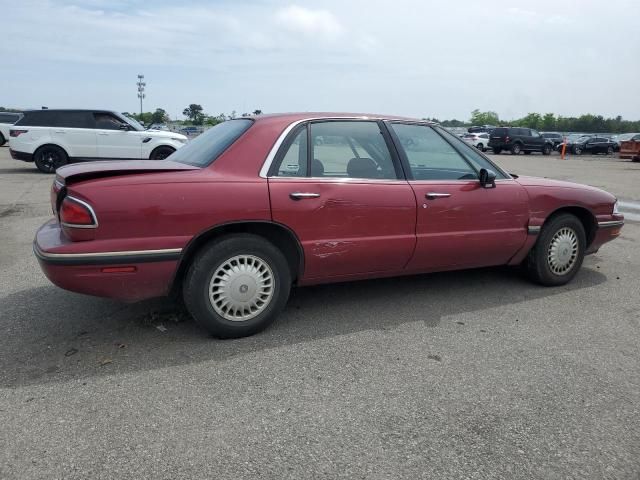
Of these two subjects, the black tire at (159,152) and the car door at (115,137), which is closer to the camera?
the car door at (115,137)

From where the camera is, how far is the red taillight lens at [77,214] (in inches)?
118

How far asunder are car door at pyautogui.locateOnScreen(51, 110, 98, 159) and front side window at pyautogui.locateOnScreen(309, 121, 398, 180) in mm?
11070

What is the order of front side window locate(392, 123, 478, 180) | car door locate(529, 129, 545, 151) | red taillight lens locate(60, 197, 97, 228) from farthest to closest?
car door locate(529, 129, 545, 151) < front side window locate(392, 123, 478, 180) < red taillight lens locate(60, 197, 97, 228)

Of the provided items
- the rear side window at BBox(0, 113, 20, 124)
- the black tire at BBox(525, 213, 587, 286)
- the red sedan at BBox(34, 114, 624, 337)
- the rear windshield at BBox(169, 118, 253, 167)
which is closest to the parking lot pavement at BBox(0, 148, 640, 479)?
the black tire at BBox(525, 213, 587, 286)

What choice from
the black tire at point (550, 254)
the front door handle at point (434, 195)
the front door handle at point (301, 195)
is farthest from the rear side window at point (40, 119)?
the black tire at point (550, 254)

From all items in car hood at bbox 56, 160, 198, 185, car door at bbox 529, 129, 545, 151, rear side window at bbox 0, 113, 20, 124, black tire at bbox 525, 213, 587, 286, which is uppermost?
rear side window at bbox 0, 113, 20, 124

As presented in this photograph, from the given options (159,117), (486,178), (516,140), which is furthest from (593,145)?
(159,117)

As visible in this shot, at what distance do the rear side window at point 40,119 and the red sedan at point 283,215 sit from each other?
10901 millimetres

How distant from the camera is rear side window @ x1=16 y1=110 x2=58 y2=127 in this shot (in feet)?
42.9

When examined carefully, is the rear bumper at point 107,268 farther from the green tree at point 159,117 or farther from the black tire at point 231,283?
the green tree at point 159,117

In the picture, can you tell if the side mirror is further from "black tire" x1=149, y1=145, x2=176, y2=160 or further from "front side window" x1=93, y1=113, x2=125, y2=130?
"front side window" x1=93, y1=113, x2=125, y2=130

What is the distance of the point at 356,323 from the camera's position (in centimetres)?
375

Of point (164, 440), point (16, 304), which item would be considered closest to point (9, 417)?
point (164, 440)

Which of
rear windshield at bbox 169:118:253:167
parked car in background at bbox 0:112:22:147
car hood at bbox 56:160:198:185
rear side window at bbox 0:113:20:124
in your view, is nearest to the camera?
car hood at bbox 56:160:198:185
